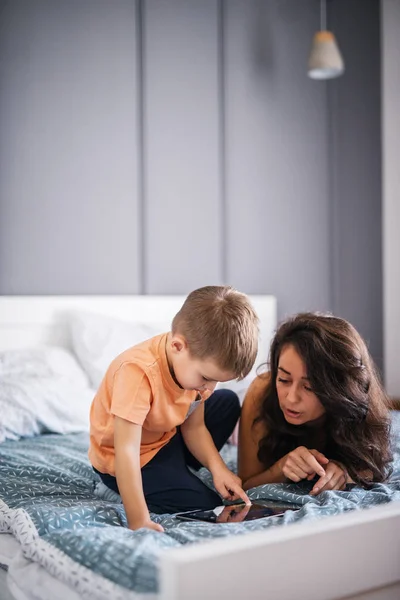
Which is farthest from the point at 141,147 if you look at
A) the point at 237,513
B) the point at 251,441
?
the point at 237,513

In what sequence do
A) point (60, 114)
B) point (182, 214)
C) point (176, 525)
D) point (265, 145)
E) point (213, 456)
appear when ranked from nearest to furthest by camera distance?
point (176, 525) → point (213, 456) → point (60, 114) → point (182, 214) → point (265, 145)

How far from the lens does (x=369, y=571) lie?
3.90 feet

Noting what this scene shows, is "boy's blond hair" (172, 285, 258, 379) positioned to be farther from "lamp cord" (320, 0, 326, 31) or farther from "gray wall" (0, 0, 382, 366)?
"lamp cord" (320, 0, 326, 31)

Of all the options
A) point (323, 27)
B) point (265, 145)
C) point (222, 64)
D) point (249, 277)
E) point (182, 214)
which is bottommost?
point (249, 277)

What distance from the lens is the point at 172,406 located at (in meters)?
1.64

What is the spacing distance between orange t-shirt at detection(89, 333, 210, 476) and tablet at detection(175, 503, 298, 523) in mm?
219

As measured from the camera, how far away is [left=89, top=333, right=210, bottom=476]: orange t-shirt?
4.95ft

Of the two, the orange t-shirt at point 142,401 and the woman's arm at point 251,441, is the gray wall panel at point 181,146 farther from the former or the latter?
the orange t-shirt at point 142,401

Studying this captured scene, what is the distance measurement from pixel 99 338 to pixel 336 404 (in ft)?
4.25

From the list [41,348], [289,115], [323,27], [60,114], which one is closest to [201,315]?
[41,348]

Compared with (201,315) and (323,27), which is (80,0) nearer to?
(323,27)

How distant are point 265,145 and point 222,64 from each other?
0.44 meters

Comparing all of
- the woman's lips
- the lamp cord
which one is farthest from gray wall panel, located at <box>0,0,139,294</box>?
the woman's lips

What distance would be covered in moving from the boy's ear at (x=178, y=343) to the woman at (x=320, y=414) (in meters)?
0.34
